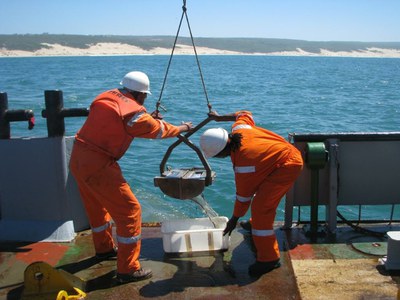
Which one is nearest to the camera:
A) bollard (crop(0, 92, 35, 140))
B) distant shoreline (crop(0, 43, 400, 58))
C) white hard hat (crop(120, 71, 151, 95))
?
white hard hat (crop(120, 71, 151, 95))

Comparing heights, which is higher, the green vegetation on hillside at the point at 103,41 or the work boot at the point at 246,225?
the green vegetation on hillside at the point at 103,41

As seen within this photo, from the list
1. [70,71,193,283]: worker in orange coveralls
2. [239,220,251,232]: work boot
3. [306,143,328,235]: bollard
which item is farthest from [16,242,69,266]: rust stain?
[306,143,328,235]: bollard

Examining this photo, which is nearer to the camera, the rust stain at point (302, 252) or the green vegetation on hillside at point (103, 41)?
the rust stain at point (302, 252)

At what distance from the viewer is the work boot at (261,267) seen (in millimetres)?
4359

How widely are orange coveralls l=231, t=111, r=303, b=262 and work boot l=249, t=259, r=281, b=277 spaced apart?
0.03m

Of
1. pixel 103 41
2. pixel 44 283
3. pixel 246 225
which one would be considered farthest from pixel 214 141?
pixel 103 41

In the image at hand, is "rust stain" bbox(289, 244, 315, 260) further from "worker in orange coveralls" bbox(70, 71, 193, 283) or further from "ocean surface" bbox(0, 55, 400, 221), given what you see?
"ocean surface" bbox(0, 55, 400, 221)

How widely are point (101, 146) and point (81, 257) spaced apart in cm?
127

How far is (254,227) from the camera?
4.38 m

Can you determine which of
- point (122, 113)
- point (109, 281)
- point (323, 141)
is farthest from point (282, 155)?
point (109, 281)

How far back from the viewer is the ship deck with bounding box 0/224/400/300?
407cm

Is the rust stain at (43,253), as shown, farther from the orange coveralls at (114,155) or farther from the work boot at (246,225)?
the work boot at (246,225)

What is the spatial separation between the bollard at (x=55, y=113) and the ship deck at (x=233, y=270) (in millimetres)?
1136

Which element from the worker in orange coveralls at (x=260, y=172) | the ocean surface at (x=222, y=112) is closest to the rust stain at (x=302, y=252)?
the worker in orange coveralls at (x=260, y=172)
